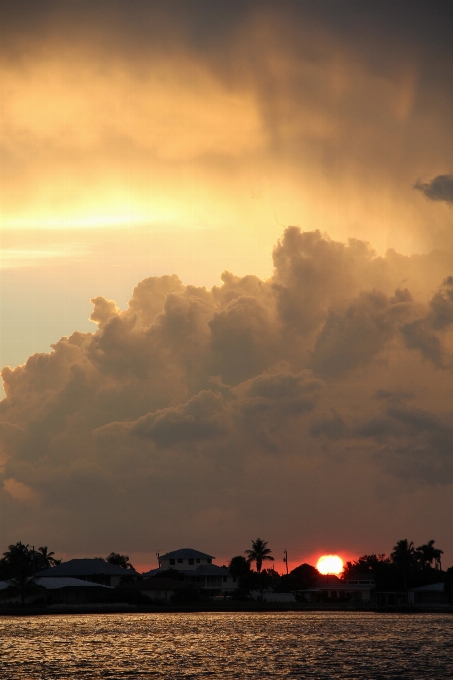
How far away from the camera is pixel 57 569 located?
190 metres

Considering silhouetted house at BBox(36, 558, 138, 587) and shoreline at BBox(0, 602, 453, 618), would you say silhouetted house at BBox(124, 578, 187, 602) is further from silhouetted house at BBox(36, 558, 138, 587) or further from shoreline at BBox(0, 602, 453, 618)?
silhouetted house at BBox(36, 558, 138, 587)

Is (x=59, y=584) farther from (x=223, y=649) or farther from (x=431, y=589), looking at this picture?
(x=223, y=649)

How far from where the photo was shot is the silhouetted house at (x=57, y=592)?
A: 5920 inches

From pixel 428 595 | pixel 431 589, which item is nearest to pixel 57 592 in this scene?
pixel 428 595

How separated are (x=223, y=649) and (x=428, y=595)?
10314 centimetres

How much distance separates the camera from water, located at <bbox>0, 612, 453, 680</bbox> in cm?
6309

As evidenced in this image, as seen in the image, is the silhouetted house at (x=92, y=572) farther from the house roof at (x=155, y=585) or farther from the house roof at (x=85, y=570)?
the house roof at (x=155, y=585)

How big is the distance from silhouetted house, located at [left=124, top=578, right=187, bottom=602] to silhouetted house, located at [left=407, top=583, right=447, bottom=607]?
46.4m

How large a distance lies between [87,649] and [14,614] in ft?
212

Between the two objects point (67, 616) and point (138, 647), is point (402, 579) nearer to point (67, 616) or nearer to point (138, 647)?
point (67, 616)

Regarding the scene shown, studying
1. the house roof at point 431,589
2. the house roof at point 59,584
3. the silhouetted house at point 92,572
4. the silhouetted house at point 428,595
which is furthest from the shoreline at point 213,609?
the silhouetted house at point 92,572

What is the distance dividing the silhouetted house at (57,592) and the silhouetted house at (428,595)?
195ft

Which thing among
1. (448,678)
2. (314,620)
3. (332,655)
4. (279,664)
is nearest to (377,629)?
(314,620)

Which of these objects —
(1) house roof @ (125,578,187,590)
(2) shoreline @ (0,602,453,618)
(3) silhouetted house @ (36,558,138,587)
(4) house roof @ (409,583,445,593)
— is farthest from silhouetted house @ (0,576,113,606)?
(4) house roof @ (409,583,445,593)
